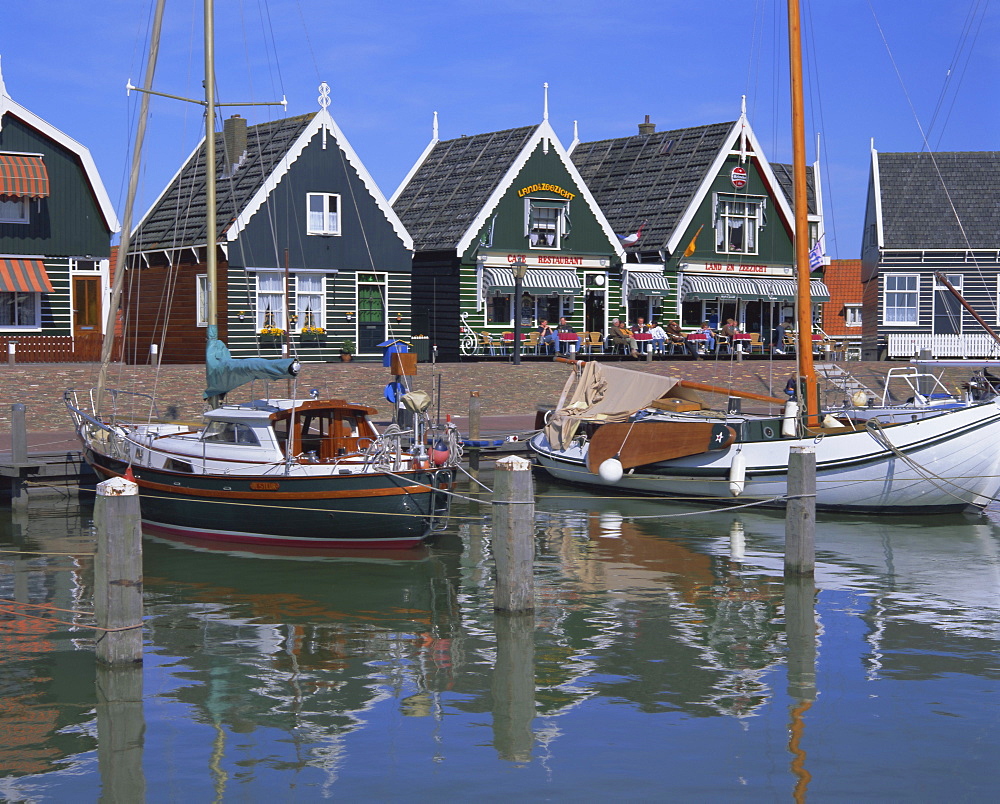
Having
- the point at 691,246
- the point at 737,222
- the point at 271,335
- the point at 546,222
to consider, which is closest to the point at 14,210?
the point at 271,335

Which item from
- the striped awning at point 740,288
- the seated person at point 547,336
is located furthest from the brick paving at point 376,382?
the striped awning at point 740,288

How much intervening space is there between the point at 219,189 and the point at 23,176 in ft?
21.4

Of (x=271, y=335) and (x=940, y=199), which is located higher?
(x=940, y=199)

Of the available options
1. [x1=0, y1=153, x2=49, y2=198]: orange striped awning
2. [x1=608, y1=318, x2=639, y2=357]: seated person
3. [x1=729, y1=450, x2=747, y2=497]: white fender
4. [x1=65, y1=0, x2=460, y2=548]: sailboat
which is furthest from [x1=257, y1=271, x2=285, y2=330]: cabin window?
[x1=729, y1=450, x2=747, y2=497]: white fender

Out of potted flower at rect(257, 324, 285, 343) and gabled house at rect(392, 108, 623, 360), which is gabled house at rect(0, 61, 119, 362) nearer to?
potted flower at rect(257, 324, 285, 343)

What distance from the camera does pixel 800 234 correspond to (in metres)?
23.1

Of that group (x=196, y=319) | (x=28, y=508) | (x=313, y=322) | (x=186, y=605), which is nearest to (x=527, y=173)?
(x=313, y=322)

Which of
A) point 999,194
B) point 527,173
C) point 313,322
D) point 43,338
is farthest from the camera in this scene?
point 999,194

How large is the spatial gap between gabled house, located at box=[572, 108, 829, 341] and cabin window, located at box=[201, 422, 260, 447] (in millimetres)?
25446

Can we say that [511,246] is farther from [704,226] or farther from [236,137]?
[236,137]

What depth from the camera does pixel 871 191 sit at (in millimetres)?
49375

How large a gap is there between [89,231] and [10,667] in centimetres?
2533

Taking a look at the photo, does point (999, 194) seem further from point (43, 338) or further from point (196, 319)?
point (43, 338)

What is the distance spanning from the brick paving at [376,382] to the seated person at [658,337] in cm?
89
